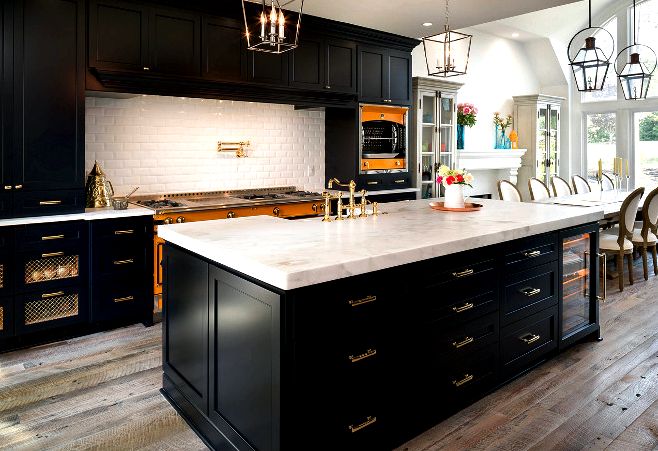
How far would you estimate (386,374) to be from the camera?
2387 millimetres

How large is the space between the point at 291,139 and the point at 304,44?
3.48 feet

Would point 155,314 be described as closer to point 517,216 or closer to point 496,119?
point 517,216

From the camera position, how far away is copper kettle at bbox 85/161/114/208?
4434 millimetres

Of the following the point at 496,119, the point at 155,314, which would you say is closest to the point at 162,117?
the point at 155,314

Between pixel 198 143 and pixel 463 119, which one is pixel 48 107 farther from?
Result: pixel 463 119

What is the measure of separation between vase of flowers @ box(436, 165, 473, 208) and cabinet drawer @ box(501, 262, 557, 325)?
802mm

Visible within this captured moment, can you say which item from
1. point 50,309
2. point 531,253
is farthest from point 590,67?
point 50,309

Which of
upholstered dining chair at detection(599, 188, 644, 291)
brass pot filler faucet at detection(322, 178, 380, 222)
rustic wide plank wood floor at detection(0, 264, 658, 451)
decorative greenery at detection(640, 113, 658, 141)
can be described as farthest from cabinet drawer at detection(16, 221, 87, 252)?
decorative greenery at detection(640, 113, 658, 141)

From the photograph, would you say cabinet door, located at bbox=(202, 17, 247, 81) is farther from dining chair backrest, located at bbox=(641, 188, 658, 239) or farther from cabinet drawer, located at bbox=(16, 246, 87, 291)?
dining chair backrest, located at bbox=(641, 188, 658, 239)

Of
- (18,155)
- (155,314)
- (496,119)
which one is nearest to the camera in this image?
(18,155)

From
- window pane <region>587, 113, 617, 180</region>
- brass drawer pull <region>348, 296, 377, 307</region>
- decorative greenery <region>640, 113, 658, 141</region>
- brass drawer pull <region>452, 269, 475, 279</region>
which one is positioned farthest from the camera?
window pane <region>587, 113, 617, 180</region>

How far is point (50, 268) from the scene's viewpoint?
394 centimetres

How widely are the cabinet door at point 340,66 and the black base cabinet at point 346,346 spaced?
3266 mm

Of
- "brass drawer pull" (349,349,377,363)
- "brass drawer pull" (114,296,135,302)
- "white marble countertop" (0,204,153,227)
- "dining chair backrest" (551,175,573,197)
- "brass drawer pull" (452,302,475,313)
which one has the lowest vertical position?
"brass drawer pull" (114,296,135,302)
